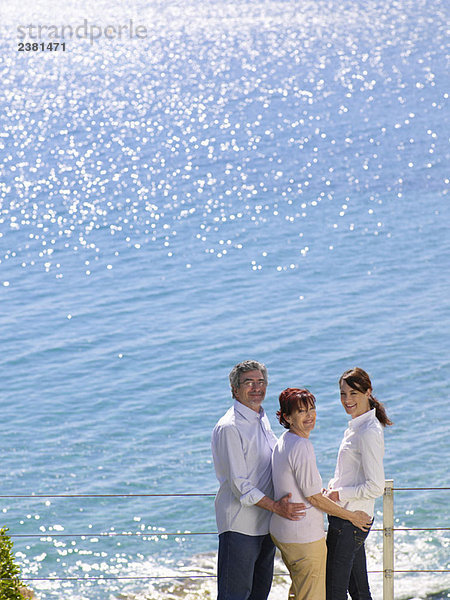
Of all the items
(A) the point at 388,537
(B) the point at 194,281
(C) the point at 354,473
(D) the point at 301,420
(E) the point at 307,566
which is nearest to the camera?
(D) the point at 301,420

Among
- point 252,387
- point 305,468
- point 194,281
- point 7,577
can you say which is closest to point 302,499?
point 305,468

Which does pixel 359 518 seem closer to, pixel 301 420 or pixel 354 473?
pixel 354 473

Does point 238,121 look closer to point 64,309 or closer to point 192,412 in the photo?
point 64,309

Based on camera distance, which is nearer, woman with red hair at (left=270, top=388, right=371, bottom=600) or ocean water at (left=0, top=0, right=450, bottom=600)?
woman with red hair at (left=270, top=388, right=371, bottom=600)

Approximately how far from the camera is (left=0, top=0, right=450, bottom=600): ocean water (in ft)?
40.4

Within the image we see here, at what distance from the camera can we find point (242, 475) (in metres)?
4.27

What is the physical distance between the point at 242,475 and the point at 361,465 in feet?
1.88

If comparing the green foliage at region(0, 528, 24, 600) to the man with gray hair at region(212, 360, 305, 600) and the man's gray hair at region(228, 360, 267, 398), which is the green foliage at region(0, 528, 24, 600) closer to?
the man with gray hair at region(212, 360, 305, 600)

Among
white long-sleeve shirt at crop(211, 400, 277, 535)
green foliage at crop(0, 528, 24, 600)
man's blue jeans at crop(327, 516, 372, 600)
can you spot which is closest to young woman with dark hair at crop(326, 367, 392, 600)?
man's blue jeans at crop(327, 516, 372, 600)

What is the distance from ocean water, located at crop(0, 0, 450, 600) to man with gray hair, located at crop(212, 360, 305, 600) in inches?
60.1

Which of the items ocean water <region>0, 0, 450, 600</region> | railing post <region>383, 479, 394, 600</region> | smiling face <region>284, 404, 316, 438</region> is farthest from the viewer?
ocean water <region>0, 0, 450, 600</region>

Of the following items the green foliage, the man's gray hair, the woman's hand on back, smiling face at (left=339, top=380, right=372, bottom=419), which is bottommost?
the green foliage

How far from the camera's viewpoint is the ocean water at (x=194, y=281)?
12.3 meters

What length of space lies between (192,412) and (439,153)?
638 inches
